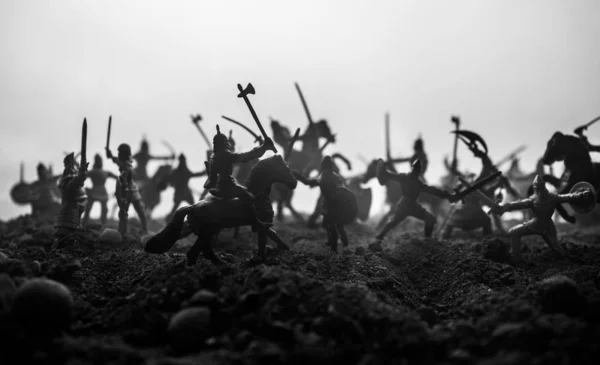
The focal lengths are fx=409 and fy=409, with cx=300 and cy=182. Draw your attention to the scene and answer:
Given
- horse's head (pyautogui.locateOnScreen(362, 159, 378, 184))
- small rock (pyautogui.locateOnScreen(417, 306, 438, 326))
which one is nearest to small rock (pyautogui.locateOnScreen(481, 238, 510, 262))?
small rock (pyautogui.locateOnScreen(417, 306, 438, 326))

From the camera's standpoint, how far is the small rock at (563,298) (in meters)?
4.31

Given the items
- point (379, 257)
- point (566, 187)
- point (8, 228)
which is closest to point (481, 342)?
point (379, 257)

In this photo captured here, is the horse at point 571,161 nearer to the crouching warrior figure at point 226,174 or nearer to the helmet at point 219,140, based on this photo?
the crouching warrior figure at point 226,174

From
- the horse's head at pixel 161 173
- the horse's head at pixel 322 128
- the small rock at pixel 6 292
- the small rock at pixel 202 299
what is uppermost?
the horse's head at pixel 322 128

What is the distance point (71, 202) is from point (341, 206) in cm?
543

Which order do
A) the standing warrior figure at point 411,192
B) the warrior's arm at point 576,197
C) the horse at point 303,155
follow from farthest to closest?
the horse at point 303,155, the standing warrior figure at point 411,192, the warrior's arm at point 576,197

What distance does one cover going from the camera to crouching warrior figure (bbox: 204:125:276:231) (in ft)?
20.1

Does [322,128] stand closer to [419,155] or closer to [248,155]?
[419,155]

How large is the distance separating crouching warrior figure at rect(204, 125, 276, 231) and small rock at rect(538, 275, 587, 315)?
3807mm

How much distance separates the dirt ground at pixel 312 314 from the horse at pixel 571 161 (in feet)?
8.81

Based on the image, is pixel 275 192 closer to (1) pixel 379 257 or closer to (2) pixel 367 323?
(1) pixel 379 257

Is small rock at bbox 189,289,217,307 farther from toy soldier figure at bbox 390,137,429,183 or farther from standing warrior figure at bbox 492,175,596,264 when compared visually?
toy soldier figure at bbox 390,137,429,183

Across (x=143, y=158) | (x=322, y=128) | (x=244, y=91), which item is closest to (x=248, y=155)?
(x=244, y=91)

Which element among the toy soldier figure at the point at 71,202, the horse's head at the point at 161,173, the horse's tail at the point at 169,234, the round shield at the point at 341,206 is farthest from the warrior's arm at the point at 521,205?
the horse's head at the point at 161,173
